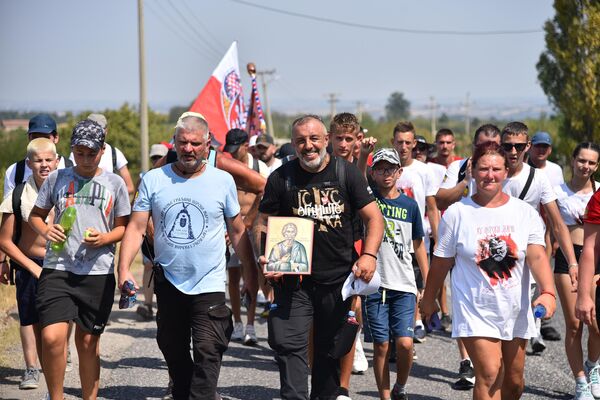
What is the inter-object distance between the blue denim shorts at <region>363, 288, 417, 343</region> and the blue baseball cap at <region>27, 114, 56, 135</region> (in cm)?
295

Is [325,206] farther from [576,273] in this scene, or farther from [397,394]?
[576,273]

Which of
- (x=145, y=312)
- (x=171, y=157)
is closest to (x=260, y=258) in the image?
(x=171, y=157)

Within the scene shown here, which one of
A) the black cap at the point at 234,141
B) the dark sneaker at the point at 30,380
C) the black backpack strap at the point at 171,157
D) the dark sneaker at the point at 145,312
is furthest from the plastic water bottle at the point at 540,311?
the dark sneaker at the point at 145,312

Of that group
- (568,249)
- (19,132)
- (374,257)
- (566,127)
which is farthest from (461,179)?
(19,132)

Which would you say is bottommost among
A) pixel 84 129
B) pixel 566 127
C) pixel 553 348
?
pixel 553 348

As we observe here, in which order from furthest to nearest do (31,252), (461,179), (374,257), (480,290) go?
(461,179)
(31,252)
(374,257)
(480,290)

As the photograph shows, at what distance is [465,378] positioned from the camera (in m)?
8.49

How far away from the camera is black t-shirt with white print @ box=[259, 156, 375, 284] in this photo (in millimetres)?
6625

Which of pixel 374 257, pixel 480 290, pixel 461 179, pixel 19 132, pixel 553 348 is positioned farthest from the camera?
pixel 19 132

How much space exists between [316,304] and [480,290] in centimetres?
121

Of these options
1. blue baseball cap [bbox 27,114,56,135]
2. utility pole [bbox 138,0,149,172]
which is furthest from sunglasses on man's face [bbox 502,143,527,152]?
utility pole [bbox 138,0,149,172]

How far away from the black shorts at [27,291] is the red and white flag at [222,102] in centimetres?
993

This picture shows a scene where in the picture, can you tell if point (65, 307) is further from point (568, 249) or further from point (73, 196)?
point (568, 249)

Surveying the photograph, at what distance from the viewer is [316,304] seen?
6797 mm
